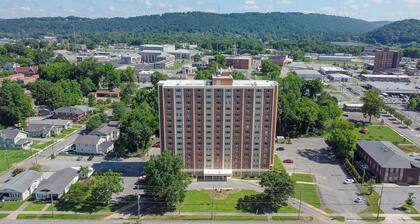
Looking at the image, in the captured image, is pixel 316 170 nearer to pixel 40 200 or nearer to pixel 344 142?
pixel 344 142

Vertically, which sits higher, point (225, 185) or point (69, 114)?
point (69, 114)

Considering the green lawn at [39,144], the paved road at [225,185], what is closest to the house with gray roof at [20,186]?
the green lawn at [39,144]

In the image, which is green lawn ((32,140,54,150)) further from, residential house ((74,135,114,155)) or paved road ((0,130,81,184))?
residential house ((74,135,114,155))

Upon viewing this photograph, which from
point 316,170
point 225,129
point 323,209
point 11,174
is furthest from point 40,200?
point 316,170

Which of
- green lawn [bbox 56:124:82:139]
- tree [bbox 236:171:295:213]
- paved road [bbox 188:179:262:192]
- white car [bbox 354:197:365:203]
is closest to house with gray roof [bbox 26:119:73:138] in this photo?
green lawn [bbox 56:124:82:139]

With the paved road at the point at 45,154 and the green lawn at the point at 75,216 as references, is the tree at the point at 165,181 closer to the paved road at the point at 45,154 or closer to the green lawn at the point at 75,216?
the green lawn at the point at 75,216

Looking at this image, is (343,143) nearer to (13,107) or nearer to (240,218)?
(240,218)

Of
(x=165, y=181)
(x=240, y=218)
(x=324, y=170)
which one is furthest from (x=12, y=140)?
(x=324, y=170)
